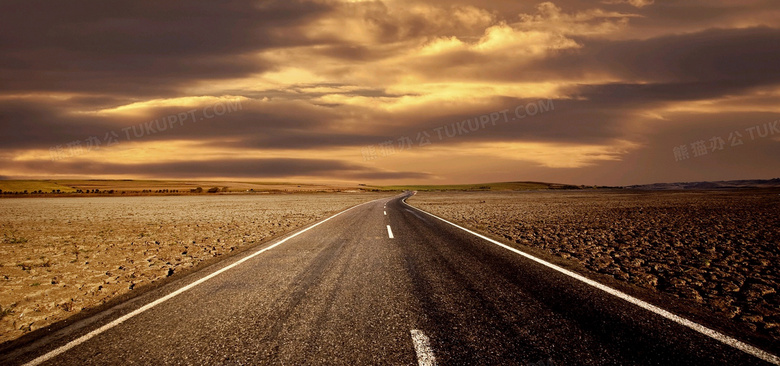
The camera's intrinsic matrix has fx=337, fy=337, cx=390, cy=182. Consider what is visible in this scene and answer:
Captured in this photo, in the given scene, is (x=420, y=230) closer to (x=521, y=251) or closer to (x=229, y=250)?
(x=521, y=251)

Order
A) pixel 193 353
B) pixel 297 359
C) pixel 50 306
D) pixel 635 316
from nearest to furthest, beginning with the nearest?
pixel 297 359 → pixel 193 353 → pixel 635 316 → pixel 50 306

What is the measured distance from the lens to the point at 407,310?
4348 mm

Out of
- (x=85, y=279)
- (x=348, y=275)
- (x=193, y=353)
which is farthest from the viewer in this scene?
(x=85, y=279)

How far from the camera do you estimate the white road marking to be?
3.00m

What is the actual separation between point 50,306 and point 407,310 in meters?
5.82

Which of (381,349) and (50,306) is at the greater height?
(381,349)

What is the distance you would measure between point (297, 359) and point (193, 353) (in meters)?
1.14

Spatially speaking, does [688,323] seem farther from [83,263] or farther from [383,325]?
[83,263]

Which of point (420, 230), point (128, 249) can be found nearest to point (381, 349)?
point (420, 230)

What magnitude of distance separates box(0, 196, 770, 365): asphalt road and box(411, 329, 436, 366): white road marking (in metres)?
0.02

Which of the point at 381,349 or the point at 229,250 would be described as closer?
the point at 381,349

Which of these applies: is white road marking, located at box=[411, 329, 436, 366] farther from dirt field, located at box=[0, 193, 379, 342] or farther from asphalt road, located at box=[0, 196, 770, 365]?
dirt field, located at box=[0, 193, 379, 342]

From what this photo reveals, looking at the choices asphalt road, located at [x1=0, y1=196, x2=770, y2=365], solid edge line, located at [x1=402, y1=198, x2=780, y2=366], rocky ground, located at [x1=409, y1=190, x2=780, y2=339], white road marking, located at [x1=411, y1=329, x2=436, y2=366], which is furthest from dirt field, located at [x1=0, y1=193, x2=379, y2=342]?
rocky ground, located at [x1=409, y1=190, x2=780, y2=339]

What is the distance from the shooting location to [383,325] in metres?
3.87
